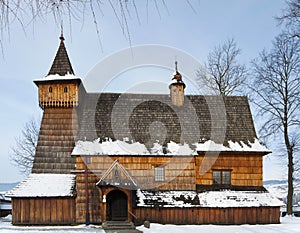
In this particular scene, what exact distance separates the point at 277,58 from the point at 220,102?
5414 millimetres

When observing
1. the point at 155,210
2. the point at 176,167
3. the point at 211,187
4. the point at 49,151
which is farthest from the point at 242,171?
the point at 49,151

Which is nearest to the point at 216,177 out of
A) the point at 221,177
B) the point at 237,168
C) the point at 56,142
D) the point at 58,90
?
the point at 221,177

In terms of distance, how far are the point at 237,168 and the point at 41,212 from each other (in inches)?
473

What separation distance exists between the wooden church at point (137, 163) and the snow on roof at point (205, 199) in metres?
0.06

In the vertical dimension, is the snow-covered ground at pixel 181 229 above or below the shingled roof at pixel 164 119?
below

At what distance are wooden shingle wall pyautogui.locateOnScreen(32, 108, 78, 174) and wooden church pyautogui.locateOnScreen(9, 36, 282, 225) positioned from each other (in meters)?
0.06

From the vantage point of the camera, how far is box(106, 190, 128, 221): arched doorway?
22.0 meters

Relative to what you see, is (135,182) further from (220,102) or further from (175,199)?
(220,102)

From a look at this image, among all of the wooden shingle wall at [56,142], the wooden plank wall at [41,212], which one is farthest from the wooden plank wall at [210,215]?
the wooden shingle wall at [56,142]

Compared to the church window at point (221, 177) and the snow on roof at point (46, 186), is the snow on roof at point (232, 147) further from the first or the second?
the snow on roof at point (46, 186)

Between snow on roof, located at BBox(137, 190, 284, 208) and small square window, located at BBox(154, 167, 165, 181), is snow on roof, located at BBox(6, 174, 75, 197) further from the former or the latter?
small square window, located at BBox(154, 167, 165, 181)

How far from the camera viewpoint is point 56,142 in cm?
2294

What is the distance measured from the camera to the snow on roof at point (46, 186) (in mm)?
20731

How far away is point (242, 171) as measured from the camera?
23297mm
